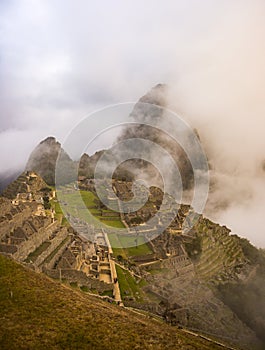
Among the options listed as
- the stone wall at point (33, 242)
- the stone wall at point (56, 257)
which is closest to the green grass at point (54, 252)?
the stone wall at point (56, 257)

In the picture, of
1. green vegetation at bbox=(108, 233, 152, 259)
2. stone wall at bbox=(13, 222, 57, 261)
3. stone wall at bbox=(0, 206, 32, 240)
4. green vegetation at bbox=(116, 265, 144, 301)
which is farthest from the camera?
green vegetation at bbox=(108, 233, 152, 259)

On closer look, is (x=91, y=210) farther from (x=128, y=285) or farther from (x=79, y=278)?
(x=79, y=278)

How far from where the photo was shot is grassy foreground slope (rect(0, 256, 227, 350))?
13.0 metres

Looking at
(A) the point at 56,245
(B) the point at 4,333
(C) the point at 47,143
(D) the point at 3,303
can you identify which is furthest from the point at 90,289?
(C) the point at 47,143

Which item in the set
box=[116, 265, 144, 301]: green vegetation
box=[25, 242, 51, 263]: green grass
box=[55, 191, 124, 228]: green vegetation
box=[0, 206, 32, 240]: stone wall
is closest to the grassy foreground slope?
box=[25, 242, 51, 263]: green grass

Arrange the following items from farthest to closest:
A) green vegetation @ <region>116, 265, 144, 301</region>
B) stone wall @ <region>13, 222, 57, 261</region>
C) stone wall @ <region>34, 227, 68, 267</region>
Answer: green vegetation @ <region>116, 265, 144, 301</region>
stone wall @ <region>34, 227, 68, 267</region>
stone wall @ <region>13, 222, 57, 261</region>

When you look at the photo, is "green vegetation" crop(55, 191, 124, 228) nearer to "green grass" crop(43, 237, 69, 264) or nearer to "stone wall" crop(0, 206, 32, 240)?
"green grass" crop(43, 237, 69, 264)

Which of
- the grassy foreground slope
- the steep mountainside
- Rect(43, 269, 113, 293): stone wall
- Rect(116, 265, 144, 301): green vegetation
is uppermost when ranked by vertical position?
the steep mountainside

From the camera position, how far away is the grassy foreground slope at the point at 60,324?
42.7 ft

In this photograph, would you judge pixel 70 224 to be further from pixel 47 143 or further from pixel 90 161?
pixel 47 143

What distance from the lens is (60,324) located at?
46.8 ft

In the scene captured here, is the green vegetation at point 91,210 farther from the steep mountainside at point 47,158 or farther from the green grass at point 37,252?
the steep mountainside at point 47,158

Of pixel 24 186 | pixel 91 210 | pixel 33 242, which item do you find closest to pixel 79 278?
pixel 33 242

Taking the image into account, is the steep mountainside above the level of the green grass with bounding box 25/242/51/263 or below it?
above
